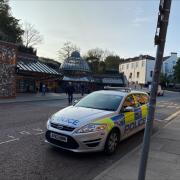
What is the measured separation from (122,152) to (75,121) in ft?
6.25

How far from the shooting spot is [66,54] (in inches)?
2921

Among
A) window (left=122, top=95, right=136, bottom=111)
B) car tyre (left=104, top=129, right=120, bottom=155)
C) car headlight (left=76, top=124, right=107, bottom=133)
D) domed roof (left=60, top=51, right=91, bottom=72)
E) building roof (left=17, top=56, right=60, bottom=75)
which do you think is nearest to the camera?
car headlight (left=76, top=124, right=107, bottom=133)

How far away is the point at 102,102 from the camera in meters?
8.16

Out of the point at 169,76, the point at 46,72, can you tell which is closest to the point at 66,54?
the point at 169,76

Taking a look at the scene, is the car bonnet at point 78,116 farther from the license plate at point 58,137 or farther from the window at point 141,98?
the window at point 141,98

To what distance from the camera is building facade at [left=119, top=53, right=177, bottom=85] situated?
77.1 metres

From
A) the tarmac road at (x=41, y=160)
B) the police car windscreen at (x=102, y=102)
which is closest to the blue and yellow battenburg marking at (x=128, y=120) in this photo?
the police car windscreen at (x=102, y=102)

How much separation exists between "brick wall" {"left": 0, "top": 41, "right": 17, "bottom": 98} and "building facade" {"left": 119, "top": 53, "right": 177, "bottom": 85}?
53992 mm

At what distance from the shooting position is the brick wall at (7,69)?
Answer: 25.5m

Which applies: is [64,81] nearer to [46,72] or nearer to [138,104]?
[46,72]

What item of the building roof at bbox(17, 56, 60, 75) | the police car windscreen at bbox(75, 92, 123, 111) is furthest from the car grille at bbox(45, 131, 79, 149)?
the building roof at bbox(17, 56, 60, 75)

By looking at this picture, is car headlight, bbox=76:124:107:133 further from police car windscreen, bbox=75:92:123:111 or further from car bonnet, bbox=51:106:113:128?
police car windscreen, bbox=75:92:123:111

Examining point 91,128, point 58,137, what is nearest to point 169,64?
point 91,128

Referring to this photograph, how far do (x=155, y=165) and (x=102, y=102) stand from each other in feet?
8.50
